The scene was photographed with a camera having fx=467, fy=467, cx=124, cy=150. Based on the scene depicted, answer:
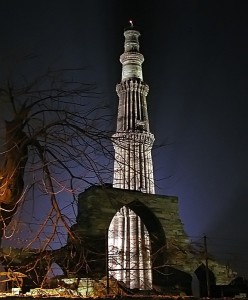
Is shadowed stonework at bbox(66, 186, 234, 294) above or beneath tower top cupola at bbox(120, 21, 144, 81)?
beneath

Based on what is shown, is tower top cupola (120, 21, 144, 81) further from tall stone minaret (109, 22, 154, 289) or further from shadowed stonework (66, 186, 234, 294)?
shadowed stonework (66, 186, 234, 294)

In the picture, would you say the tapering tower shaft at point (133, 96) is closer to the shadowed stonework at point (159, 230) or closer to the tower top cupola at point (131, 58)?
the tower top cupola at point (131, 58)

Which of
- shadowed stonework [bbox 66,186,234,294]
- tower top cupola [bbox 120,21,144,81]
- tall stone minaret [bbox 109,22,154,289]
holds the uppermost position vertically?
tower top cupola [bbox 120,21,144,81]

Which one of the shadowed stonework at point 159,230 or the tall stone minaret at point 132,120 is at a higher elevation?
the tall stone minaret at point 132,120

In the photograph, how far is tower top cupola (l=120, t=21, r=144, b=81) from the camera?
40531 millimetres

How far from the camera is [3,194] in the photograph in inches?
273

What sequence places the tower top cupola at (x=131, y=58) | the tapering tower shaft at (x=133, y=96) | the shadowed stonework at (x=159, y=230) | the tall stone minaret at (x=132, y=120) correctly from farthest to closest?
the tower top cupola at (x=131, y=58) < the tapering tower shaft at (x=133, y=96) < the tall stone minaret at (x=132, y=120) < the shadowed stonework at (x=159, y=230)

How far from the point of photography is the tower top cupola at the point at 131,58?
40531 millimetres

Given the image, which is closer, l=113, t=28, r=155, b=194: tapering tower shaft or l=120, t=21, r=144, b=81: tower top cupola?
l=113, t=28, r=155, b=194: tapering tower shaft

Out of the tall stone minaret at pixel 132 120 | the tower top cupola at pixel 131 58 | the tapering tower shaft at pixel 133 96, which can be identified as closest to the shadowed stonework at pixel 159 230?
the tall stone minaret at pixel 132 120

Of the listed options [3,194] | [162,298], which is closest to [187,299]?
[162,298]

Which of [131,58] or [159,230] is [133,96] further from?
[159,230]

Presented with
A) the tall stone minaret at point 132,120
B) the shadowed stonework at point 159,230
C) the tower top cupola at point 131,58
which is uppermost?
the tower top cupola at point 131,58

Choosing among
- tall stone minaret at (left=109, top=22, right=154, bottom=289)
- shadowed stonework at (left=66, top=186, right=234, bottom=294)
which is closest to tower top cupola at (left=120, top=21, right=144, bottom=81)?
tall stone minaret at (left=109, top=22, right=154, bottom=289)
